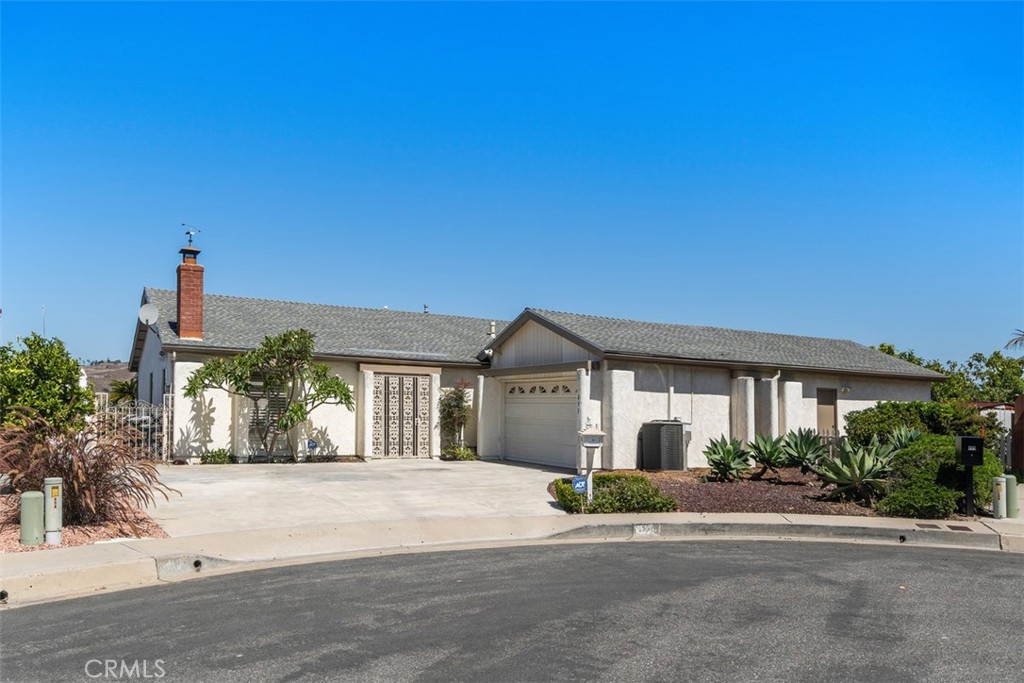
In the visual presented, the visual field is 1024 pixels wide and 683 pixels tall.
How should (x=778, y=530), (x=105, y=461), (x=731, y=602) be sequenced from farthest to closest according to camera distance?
1. (x=778, y=530)
2. (x=105, y=461)
3. (x=731, y=602)

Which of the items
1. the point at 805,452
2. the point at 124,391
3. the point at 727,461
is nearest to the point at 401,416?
the point at 727,461

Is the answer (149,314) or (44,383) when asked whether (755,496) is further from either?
(149,314)

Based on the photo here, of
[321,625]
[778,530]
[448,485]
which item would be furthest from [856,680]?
[448,485]

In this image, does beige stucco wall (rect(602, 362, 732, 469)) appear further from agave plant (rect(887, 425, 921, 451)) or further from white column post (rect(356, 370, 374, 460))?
white column post (rect(356, 370, 374, 460))

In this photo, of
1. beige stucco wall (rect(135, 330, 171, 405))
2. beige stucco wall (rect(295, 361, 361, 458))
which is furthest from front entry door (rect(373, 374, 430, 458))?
beige stucco wall (rect(135, 330, 171, 405))

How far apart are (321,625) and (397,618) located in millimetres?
642

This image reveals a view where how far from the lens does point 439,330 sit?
88.5 feet

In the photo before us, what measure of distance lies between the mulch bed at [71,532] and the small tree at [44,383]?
3400 millimetres

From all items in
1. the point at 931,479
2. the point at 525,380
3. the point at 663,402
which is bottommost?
the point at 931,479

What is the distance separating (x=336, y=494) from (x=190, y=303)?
347 inches

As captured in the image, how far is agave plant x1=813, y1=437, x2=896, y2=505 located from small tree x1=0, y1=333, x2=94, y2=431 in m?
12.8

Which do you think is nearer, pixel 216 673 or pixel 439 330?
pixel 216 673

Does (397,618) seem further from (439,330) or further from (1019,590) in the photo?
(439,330)

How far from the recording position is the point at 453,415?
76.0 ft
